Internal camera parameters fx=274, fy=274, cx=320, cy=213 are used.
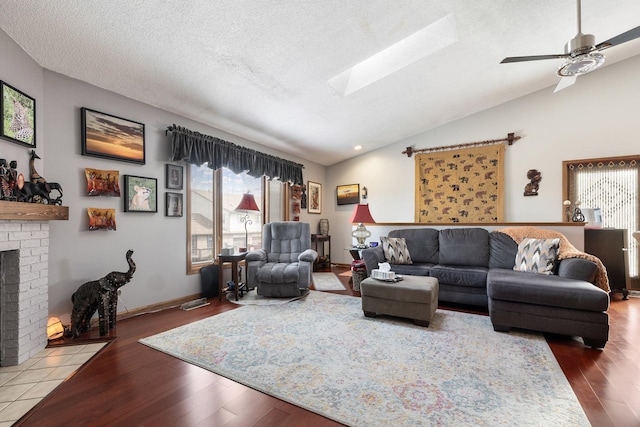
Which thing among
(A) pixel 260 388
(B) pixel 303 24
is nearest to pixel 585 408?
(A) pixel 260 388

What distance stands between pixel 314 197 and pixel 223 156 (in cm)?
273

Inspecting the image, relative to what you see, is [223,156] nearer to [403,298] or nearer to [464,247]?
[403,298]

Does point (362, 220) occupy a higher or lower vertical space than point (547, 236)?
higher

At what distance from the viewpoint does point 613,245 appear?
12.8 feet

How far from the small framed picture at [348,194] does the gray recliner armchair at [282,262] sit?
2279mm

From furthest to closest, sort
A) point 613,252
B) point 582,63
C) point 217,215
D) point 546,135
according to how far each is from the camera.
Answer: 1. point 546,135
2. point 217,215
3. point 613,252
4. point 582,63

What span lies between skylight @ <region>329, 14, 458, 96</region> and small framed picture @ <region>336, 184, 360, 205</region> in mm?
2895

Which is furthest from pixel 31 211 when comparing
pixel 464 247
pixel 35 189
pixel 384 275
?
pixel 464 247

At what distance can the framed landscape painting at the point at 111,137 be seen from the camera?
9.06 ft

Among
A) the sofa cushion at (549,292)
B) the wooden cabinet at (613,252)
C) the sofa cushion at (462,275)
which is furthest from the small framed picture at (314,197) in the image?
the wooden cabinet at (613,252)

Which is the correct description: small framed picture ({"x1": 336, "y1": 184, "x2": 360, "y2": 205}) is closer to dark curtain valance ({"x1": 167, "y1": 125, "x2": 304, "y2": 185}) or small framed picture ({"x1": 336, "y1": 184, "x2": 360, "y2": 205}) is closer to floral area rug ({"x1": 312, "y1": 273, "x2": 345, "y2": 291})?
dark curtain valance ({"x1": 167, "y1": 125, "x2": 304, "y2": 185})

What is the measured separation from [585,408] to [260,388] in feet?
6.09

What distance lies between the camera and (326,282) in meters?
4.72

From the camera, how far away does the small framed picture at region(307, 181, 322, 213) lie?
6215 millimetres
